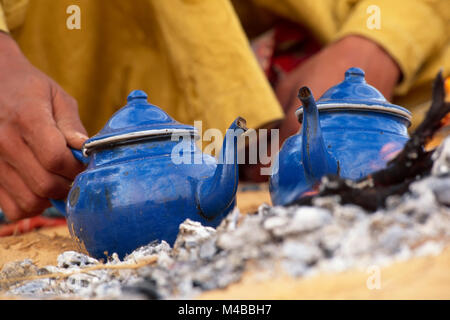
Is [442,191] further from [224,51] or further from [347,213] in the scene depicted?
[224,51]

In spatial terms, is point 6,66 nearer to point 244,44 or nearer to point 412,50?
point 244,44

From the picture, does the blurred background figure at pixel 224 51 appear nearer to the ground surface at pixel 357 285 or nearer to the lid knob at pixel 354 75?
the lid knob at pixel 354 75

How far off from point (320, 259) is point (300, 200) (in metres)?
0.19

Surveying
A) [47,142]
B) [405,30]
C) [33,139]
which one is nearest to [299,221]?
[47,142]

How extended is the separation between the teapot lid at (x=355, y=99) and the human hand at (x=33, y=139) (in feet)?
2.40

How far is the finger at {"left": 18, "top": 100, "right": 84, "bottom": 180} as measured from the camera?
1.63 metres

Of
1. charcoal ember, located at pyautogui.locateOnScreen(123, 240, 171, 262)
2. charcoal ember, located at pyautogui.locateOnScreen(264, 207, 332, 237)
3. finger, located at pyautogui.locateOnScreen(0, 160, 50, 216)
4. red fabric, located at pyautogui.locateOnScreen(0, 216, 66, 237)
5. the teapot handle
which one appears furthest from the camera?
red fabric, located at pyautogui.locateOnScreen(0, 216, 66, 237)

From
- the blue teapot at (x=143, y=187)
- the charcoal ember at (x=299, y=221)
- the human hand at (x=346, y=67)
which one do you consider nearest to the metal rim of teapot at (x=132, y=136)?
the blue teapot at (x=143, y=187)

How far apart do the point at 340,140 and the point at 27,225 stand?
1789 mm

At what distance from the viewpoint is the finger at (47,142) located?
64.2 inches

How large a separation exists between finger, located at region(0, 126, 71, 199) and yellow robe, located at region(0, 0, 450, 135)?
0.85 meters

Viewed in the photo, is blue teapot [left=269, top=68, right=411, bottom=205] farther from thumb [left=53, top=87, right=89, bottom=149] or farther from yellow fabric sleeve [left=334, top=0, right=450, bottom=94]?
yellow fabric sleeve [left=334, top=0, right=450, bottom=94]

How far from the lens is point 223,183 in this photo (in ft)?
4.09

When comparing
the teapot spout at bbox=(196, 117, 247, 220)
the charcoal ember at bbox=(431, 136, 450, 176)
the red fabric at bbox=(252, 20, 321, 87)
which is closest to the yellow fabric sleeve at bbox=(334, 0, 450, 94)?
the red fabric at bbox=(252, 20, 321, 87)
